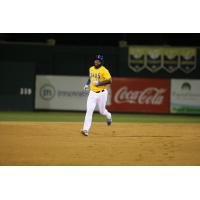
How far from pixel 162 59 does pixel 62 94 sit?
4.41 meters

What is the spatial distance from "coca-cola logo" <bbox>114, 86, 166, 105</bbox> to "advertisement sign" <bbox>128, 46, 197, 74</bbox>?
0.95 meters

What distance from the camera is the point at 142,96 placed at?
54.5 feet

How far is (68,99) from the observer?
16.6 meters

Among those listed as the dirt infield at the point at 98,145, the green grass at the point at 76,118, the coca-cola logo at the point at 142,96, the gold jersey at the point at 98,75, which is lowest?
the dirt infield at the point at 98,145

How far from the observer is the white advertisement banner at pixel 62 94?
16.6m

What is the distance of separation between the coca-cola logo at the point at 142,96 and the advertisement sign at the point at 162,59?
0.95 metres

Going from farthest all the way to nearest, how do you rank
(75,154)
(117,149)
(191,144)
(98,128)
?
(98,128), (191,144), (117,149), (75,154)

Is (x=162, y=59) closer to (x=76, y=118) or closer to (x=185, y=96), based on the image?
(x=185, y=96)

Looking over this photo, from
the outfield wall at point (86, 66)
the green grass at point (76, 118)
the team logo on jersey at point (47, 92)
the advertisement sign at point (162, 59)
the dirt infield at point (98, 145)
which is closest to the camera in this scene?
the dirt infield at point (98, 145)

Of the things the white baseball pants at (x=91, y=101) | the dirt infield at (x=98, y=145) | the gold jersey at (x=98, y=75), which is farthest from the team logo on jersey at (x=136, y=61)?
the gold jersey at (x=98, y=75)

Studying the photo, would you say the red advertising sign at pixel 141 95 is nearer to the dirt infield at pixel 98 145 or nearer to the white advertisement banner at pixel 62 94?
the white advertisement banner at pixel 62 94

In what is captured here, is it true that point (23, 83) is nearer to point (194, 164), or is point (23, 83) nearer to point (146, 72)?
point (146, 72)
